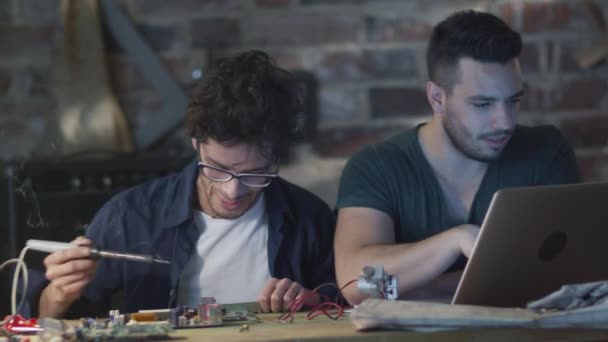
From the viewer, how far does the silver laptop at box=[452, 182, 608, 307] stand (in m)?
1.48

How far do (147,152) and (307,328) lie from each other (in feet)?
4.72

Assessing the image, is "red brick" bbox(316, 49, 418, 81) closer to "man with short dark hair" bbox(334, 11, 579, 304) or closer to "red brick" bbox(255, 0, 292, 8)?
"red brick" bbox(255, 0, 292, 8)

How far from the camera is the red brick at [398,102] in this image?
2854 mm

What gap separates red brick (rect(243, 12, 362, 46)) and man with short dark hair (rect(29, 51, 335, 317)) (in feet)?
2.26

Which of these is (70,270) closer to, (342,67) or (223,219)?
(223,219)

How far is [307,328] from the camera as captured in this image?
1.46m

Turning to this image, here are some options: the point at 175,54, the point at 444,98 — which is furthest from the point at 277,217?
the point at 175,54

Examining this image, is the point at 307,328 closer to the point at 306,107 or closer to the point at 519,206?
the point at 519,206

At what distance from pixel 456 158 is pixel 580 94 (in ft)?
2.93

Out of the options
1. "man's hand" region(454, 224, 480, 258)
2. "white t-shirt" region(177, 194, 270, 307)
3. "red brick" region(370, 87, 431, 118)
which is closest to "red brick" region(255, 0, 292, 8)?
"red brick" region(370, 87, 431, 118)

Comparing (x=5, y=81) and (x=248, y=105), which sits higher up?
(x=5, y=81)

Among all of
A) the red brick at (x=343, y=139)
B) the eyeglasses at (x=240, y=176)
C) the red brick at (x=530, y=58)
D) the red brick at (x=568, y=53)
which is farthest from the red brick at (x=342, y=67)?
the eyeglasses at (x=240, y=176)

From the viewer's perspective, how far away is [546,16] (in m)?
2.90

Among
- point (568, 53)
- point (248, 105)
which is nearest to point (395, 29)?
point (568, 53)
